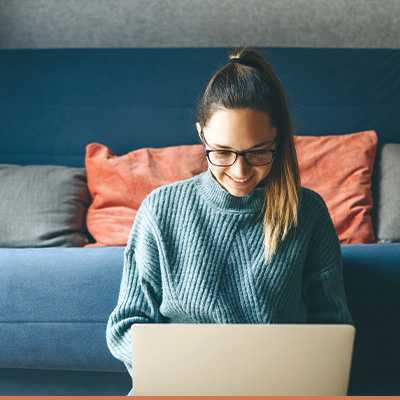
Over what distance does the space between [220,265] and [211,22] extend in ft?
4.09

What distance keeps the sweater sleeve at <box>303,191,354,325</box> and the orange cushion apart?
466 mm

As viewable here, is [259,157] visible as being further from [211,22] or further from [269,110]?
[211,22]

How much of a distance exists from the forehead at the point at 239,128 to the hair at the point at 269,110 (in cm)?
1

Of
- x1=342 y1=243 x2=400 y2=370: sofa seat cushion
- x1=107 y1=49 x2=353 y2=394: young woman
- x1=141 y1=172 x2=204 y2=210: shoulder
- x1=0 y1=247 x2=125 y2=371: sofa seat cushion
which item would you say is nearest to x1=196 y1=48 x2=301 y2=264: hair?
x1=107 y1=49 x2=353 y2=394: young woman

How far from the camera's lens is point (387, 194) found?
1.46 meters

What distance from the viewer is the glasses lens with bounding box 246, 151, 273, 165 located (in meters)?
0.84

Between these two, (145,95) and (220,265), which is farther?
(145,95)

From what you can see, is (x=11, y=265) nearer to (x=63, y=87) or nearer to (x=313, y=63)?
(x=63, y=87)

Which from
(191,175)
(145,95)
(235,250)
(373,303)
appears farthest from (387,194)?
(145,95)

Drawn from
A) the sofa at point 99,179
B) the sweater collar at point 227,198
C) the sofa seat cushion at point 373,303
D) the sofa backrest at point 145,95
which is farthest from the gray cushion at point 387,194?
the sweater collar at point 227,198

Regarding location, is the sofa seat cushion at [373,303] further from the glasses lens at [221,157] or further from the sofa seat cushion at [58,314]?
the sofa seat cushion at [58,314]

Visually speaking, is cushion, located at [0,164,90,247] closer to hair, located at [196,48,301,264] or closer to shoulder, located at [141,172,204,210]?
shoulder, located at [141,172,204,210]

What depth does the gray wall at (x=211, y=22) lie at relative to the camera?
1835 millimetres

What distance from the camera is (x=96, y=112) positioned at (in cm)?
170
